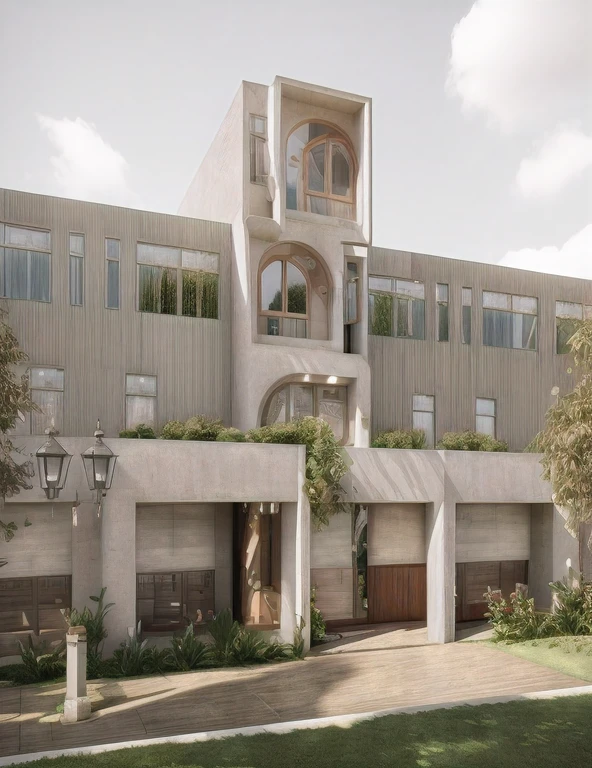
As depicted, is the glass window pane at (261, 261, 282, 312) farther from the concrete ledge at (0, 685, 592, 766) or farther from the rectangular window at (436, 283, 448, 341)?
the concrete ledge at (0, 685, 592, 766)

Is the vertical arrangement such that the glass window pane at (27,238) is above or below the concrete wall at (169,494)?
above

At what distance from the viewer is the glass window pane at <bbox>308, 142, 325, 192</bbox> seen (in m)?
21.8

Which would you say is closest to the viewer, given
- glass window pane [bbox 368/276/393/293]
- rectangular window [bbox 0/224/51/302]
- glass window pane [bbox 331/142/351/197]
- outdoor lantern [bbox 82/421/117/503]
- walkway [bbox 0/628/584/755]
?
walkway [bbox 0/628/584/755]

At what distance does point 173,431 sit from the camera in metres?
18.7

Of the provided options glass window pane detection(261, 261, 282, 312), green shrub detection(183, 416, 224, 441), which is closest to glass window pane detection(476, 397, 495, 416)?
glass window pane detection(261, 261, 282, 312)

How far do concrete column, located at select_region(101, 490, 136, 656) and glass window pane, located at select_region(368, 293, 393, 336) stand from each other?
1118 cm

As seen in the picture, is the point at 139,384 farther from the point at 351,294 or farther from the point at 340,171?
the point at 340,171

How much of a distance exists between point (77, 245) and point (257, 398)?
22.4ft

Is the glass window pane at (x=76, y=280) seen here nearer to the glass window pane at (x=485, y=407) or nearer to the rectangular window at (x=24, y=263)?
the rectangular window at (x=24, y=263)

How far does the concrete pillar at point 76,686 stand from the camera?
11875mm

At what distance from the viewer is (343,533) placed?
19.8 m

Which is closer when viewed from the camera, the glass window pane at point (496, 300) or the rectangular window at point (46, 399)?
the rectangular window at point (46, 399)

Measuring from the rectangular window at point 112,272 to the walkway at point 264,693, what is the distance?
417 inches

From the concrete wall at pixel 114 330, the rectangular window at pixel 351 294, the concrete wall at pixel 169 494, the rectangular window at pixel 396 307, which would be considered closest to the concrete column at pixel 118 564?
the concrete wall at pixel 169 494
